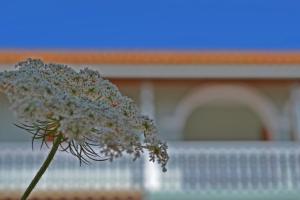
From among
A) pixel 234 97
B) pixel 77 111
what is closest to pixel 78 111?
pixel 77 111

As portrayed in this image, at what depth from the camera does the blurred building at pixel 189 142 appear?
35.9 ft

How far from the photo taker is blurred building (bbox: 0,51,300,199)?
10945 millimetres

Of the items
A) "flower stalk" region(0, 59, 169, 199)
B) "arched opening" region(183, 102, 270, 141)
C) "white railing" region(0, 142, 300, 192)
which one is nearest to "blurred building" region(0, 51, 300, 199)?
"white railing" region(0, 142, 300, 192)

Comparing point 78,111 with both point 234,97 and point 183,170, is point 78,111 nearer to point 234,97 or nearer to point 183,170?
point 183,170

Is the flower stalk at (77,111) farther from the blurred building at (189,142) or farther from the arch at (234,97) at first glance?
the arch at (234,97)

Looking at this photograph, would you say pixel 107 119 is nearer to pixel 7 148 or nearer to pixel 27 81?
pixel 27 81

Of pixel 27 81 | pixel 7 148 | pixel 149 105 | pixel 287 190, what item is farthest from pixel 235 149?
pixel 27 81

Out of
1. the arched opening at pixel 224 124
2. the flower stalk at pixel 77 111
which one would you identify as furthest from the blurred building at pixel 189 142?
the flower stalk at pixel 77 111

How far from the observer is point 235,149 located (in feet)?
36.7

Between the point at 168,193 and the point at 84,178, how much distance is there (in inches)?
56.2

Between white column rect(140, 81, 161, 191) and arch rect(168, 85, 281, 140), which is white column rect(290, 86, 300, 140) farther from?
white column rect(140, 81, 161, 191)

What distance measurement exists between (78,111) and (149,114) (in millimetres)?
9442

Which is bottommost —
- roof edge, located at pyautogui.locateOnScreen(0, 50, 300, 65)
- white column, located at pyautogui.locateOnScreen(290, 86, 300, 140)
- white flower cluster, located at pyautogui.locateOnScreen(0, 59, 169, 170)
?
white flower cluster, located at pyautogui.locateOnScreen(0, 59, 169, 170)

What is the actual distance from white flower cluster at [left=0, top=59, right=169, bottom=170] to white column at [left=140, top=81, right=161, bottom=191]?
8117 mm
